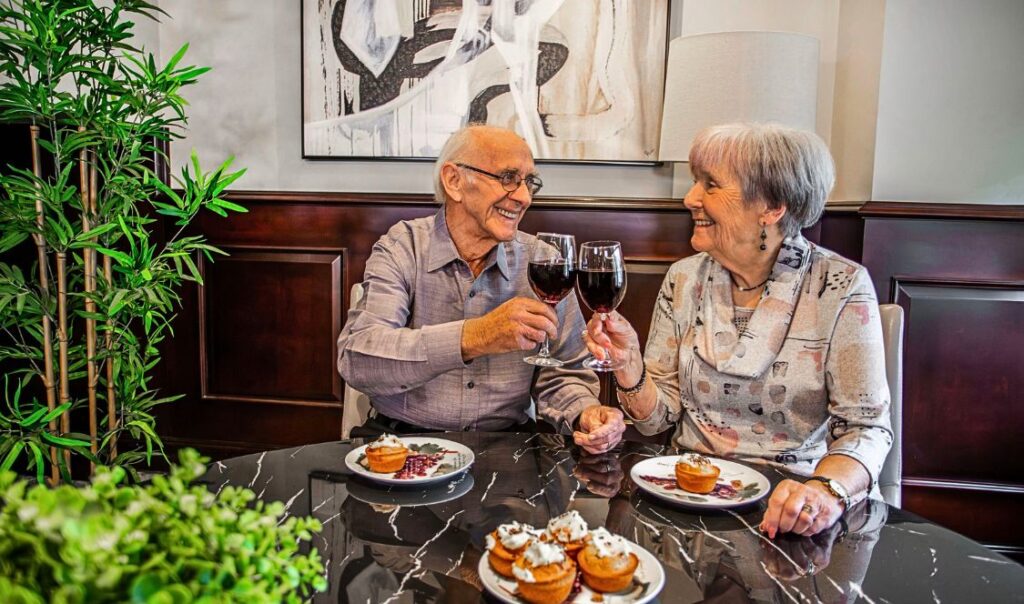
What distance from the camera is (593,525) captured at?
3.61 feet

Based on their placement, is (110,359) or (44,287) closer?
(44,287)

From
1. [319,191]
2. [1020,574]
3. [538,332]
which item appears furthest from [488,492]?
[319,191]

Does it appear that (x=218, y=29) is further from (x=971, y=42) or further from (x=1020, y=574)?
(x=1020, y=574)

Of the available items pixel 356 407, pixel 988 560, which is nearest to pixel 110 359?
pixel 356 407

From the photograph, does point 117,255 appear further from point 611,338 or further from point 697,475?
point 697,475

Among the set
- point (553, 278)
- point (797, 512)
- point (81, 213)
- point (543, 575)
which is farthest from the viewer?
point (81, 213)

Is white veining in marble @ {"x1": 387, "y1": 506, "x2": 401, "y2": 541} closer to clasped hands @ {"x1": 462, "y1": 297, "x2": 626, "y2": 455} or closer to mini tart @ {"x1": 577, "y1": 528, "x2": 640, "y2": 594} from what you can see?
mini tart @ {"x1": 577, "y1": 528, "x2": 640, "y2": 594}

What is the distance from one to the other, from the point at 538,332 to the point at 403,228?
2.26 ft

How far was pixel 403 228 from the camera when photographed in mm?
1996

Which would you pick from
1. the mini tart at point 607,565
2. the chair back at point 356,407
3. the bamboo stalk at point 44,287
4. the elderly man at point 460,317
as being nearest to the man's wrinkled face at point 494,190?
the elderly man at point 460,317

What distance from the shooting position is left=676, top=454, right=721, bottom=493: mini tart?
118 cm

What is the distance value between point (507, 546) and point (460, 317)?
1091mm

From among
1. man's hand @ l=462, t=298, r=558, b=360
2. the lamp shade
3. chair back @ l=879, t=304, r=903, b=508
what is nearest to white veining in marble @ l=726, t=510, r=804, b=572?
man's hand @ l=462, t=298, r=558, b=360

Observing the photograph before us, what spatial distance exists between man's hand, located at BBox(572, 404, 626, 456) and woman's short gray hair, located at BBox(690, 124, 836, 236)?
58cm
